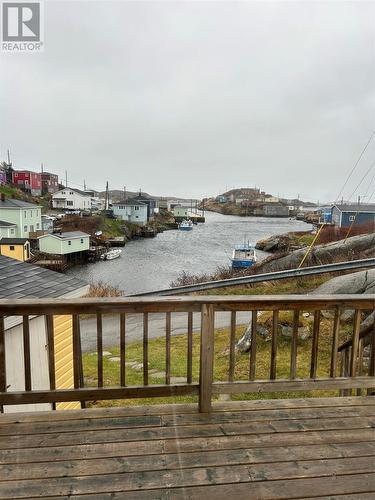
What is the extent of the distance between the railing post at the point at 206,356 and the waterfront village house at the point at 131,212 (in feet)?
173

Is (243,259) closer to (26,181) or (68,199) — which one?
(68,199)

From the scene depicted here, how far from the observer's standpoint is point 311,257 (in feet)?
48.2

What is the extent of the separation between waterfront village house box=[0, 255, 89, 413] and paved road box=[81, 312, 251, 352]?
368 centimetres

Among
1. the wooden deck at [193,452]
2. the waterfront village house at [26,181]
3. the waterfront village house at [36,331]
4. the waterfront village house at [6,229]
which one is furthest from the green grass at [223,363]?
the waterfront village house at [26,181]

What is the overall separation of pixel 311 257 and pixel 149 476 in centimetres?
1413

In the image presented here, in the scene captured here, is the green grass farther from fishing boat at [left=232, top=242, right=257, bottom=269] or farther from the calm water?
fishing boat at [left=232, top=242, right=257, bottom=269]

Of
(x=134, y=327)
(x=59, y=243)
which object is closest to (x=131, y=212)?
(x=59, y=243)

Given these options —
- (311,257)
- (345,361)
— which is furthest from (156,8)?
(311,257)

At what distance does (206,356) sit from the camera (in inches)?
95.3

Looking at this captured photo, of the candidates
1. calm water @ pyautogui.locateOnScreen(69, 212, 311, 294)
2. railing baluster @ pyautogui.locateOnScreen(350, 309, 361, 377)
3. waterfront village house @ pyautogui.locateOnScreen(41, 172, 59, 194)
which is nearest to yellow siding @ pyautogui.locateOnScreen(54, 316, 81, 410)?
railing baluster @ pyautogui.locateOnScreen(350, 309, 361, 377)

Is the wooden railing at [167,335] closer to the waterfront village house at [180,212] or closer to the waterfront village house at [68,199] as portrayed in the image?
the waterfront village house at [68,199]

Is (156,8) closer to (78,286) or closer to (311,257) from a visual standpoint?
(78,286)

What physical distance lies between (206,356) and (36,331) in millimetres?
2809

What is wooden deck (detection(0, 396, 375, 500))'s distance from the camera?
173cm
